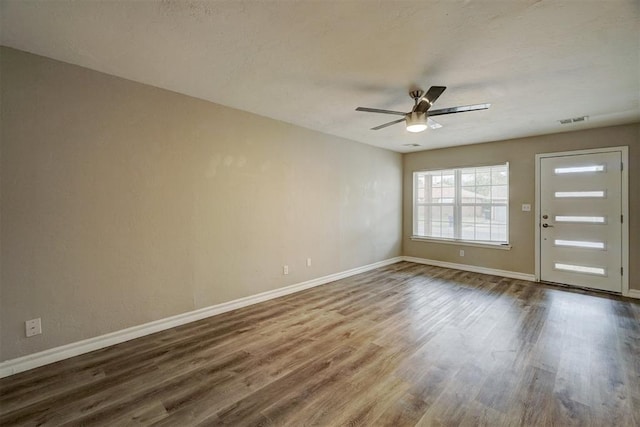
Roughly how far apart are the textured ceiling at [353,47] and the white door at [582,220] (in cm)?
118

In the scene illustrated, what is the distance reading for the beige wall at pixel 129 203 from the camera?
221 cm

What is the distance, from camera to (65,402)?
1857 mm

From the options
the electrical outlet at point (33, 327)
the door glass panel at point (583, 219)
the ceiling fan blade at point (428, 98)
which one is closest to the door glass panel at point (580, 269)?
the door glass panel at point (583, 219)

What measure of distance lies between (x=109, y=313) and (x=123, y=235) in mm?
740

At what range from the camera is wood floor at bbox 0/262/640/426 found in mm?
1749

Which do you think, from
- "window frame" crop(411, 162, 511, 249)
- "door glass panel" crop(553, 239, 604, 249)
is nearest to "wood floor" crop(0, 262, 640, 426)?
"door glass panel" crop(553, 239, 604, 249)

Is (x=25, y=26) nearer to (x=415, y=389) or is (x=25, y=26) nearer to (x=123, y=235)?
(x=123, y=235)

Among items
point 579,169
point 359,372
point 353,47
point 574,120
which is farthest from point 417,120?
point 579,169

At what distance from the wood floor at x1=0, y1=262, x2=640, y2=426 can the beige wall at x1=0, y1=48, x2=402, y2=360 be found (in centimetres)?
44

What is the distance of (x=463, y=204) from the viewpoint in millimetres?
5727

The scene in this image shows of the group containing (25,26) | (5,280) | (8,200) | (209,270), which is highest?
(25,26)

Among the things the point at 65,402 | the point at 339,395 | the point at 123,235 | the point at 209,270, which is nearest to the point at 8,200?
the point at 123,235

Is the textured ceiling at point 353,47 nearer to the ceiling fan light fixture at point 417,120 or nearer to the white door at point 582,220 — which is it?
the ceiling fan light fixture at point 417,120

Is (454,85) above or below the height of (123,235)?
above
